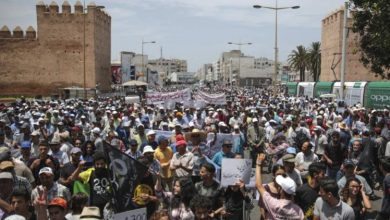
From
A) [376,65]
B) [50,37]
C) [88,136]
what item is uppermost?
[50,37]

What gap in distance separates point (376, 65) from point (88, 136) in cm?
996

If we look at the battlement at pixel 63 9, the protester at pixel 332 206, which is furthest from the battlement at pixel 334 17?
the protester at pixel 332 206

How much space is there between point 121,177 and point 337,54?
6111 centimetres

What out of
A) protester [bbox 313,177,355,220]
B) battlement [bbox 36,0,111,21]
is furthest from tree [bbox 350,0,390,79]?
battlement [bbox 36,0,111,21]

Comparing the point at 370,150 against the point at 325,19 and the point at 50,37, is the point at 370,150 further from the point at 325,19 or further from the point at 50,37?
the point at 325,19

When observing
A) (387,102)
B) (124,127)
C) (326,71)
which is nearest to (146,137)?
(124,127)

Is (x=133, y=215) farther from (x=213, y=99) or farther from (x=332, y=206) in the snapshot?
(x=213, y=99)

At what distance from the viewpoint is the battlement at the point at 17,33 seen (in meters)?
56.3

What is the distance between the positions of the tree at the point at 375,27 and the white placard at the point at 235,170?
9564 mm

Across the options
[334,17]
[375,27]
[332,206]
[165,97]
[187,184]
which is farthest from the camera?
[334,17]

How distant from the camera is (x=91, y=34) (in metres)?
56.3

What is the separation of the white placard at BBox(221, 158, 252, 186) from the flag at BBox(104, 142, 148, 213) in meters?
1.56

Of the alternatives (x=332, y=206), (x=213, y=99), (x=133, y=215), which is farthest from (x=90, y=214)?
(x=213, y=99)

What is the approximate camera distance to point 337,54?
205 ft
